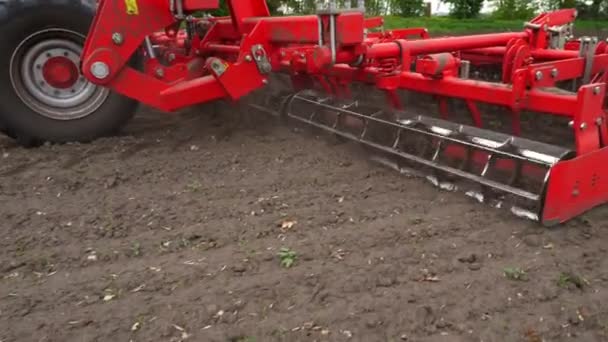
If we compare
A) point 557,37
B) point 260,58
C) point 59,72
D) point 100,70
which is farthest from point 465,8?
point 100,70

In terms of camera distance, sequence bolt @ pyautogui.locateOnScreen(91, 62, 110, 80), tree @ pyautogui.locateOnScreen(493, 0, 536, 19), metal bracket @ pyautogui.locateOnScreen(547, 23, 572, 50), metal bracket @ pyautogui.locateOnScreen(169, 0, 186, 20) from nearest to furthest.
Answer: bolt @ pyautogui.locateOnScreen(91, 62, 110, 80) < metal bracket @ pyautogui.locateOnScreen(169, 0, 186, 20) < metal bracket @ pyautogui.locateOnScreen(547, 23, 572, 50) < tree @ pyautogui.locateOnScreen(493, 0, 536, 19)

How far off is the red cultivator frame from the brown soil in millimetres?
227

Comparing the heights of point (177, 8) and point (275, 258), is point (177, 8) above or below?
above

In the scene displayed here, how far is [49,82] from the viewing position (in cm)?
450

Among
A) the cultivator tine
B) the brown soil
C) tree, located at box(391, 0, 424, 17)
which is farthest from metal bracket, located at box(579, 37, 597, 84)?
tree, located at box(391, 0, 424, 17)

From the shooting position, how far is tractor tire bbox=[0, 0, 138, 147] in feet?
14.0

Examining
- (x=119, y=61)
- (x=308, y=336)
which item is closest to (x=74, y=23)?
(x=119, y=61)

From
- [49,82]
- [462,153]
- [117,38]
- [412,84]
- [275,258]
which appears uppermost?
[117,38]

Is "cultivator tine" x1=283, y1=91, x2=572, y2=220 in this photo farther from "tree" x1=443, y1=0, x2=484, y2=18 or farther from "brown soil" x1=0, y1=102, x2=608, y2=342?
"tree" x1=443, y1=0, x2=484, y2=18

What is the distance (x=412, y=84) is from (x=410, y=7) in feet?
50.7

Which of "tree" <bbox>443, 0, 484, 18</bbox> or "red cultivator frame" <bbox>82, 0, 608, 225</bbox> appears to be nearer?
"red cultivator frame" <bbox>82, 0, 608, 225</bbox>

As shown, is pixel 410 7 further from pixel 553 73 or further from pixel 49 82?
pixel 553 73

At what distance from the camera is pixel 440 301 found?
2.41 meters

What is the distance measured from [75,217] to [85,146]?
55.2 inches
